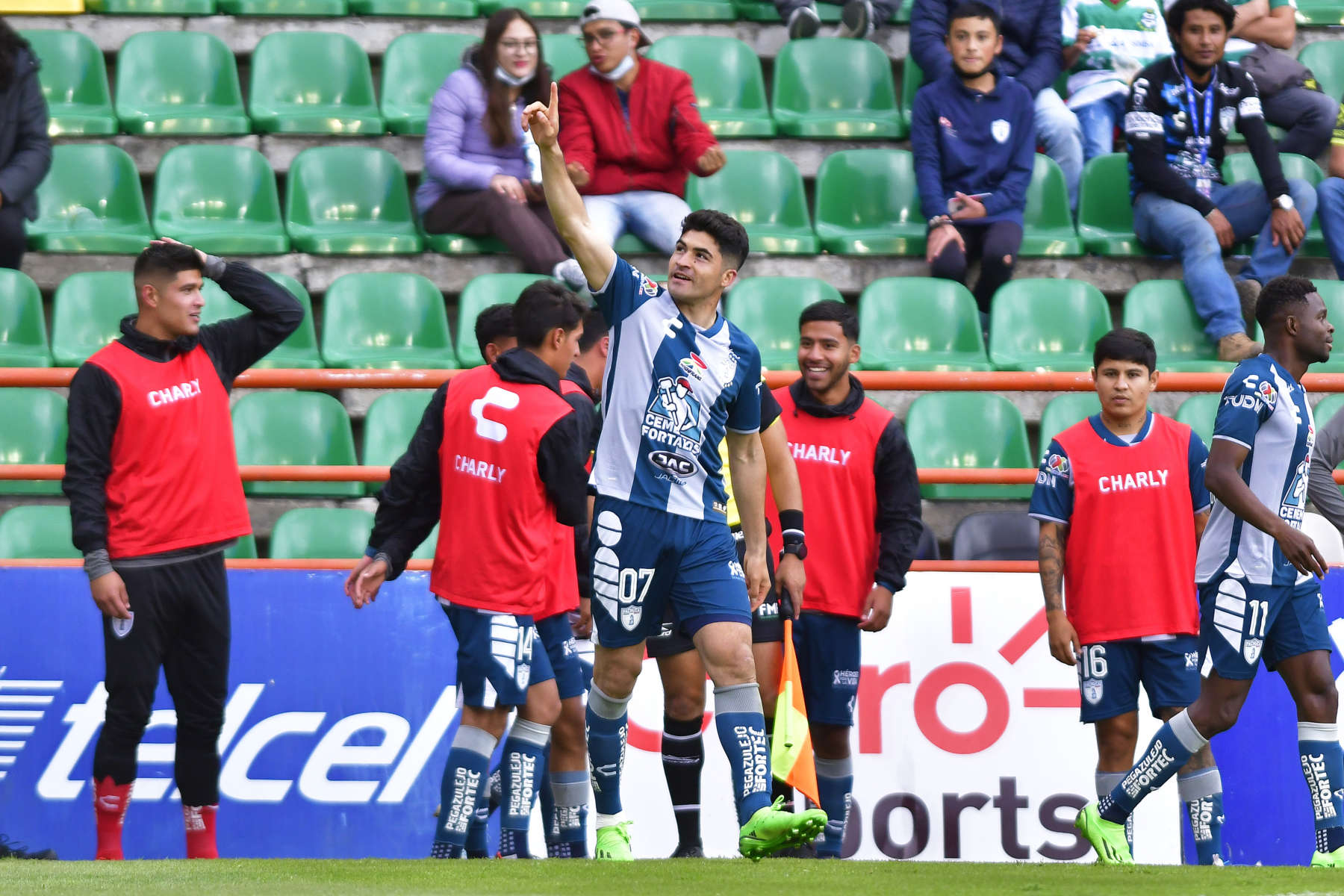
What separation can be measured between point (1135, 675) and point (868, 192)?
4.53 metres

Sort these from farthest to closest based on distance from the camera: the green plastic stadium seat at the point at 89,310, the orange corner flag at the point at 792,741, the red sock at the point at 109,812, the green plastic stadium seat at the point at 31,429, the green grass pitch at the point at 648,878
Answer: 1. the green plastic stadium seat at the point at 89,310
2. the green plastic stadium seat at the point at 31,429
3. the red sock at the point at 109,812
4. the orange corner flag at the point at 792,741
5. the green grass pitch at the point at 648,878

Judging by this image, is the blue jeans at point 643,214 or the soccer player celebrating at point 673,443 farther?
the blue jeans at point 643,214

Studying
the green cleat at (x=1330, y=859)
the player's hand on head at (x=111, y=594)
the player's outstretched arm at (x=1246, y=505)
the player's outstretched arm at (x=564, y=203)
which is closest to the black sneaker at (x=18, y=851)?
the player's hand on head at (x=111, y=594)

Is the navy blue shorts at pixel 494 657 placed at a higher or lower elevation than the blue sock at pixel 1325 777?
higher

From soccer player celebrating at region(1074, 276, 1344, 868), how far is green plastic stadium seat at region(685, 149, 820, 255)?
14.5 ft

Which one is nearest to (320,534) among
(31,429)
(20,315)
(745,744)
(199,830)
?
(31,429)

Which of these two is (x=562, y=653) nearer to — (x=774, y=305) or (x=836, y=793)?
(x=836, y=793)

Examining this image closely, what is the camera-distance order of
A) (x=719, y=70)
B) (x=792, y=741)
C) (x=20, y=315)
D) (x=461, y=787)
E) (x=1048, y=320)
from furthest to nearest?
(x=719, y=70) < (x=1048, y=320) < (x=20, y=315) < (x=461, y=787) < (x=792, y=741)

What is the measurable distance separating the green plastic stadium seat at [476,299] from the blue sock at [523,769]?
3.39 metres

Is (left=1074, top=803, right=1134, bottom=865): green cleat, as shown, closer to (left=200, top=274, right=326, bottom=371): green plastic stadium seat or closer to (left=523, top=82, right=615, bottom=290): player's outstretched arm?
(left=523, top=82, right=615, bottom=290): player's outstretched arm

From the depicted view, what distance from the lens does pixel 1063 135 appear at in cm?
1087

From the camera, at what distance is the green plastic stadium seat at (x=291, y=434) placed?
865cm

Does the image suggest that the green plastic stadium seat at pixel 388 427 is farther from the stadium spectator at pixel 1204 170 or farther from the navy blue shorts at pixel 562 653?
the stadium spectator at pixel 1204 170

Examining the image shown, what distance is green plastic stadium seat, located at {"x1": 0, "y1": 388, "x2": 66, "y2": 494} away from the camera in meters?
8.55
